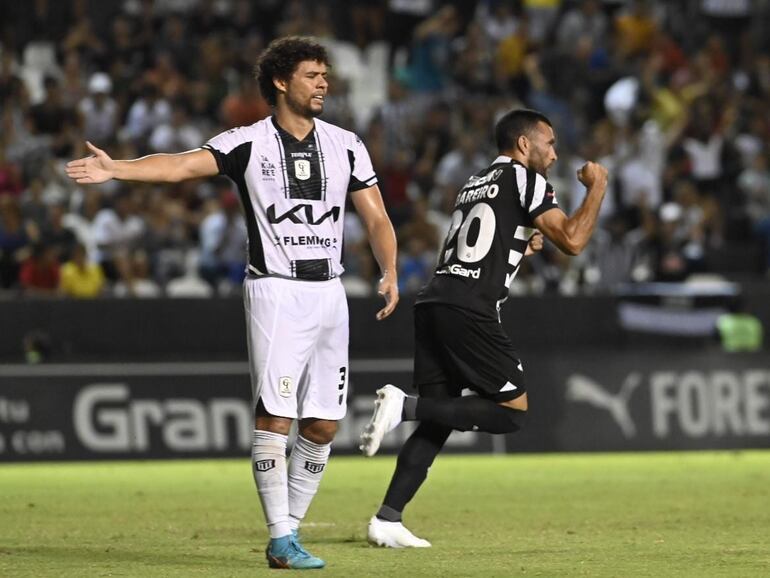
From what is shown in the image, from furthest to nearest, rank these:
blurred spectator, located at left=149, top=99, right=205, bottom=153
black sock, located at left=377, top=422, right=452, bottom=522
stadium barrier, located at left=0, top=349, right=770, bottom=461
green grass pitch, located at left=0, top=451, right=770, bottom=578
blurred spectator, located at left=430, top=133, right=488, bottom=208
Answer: blurred spectator, located at left=430, top=133, right=488, bottom=208 < blurred spectator, located at left=149, top=99, right=205, bottom=153 < stadium barrier, located at left=0, top=349, right=770, bottom=461 < black sock, located at left=377, top=422, right=452, bottom=522 < green grass pitch, located at left=0, top=451, right=770, bottom=578

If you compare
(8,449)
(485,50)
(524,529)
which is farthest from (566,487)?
(485,50)

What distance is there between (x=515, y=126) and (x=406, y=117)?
13389 millimetres

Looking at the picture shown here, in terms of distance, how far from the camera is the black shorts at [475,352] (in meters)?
8.51

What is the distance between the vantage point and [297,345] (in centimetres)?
773

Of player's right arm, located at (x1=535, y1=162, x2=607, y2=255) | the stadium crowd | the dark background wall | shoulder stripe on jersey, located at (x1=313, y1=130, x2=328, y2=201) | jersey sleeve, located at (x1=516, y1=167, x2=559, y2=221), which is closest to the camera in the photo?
shoulder stripe on jersey, located at (x1=313, y1=130, x2=328, y2=201)

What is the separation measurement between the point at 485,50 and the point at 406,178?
11.2 feet

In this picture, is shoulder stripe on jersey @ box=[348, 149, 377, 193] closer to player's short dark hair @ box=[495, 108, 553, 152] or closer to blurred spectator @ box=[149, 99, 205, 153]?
player's short dark hair @ box=[495, 108, 553, 152]

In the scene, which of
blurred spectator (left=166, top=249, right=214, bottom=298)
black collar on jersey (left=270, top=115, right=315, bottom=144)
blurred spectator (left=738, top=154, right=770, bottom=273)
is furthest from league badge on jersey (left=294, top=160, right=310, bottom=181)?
blurred spectator (left=738, top=154, right=770, bottom=273)


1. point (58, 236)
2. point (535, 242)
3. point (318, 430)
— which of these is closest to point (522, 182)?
point (535, 242)

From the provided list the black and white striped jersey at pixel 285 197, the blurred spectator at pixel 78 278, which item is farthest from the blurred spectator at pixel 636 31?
Result: the black and white striped jersey at pixel 285 197

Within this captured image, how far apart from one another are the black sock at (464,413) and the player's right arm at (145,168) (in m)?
1.72

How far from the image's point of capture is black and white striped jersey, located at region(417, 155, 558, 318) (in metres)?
8.53

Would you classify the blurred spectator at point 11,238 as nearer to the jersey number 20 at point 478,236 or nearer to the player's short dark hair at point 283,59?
the jersey number 20 at point 478,236

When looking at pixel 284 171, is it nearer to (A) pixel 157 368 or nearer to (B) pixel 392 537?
(B) pixel 392 537
